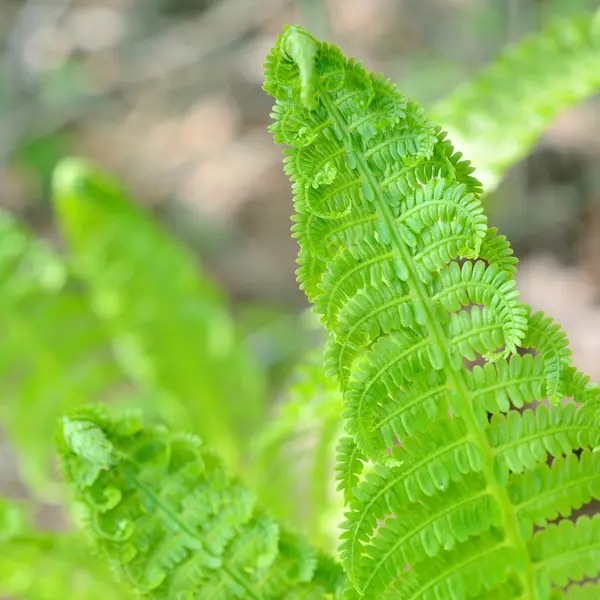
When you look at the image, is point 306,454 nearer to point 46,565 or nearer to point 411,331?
point 46,565

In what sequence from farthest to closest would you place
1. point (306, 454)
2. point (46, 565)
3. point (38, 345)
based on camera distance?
point (38, 345)
point (306, 454)
point (46, 565)

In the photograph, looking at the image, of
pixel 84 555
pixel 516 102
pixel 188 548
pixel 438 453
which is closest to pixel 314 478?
pixel 84 555

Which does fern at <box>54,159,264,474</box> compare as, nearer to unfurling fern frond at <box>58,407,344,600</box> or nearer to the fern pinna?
unfurling fern frond at <box>58,407,344,600</box>

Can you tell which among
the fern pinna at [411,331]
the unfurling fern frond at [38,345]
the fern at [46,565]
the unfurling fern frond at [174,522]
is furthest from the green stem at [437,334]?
the unfurling fern frond at [38,345]

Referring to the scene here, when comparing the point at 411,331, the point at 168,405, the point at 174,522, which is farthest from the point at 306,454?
the point at 411,331

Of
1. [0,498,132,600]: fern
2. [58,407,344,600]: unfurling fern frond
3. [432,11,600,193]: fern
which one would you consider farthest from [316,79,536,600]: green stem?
[0,498,132,600]: fern

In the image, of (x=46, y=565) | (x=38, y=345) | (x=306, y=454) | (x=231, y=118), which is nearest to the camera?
(x=46, y=565)

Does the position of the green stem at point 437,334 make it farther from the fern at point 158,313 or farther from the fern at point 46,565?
the fern at point 158,313
